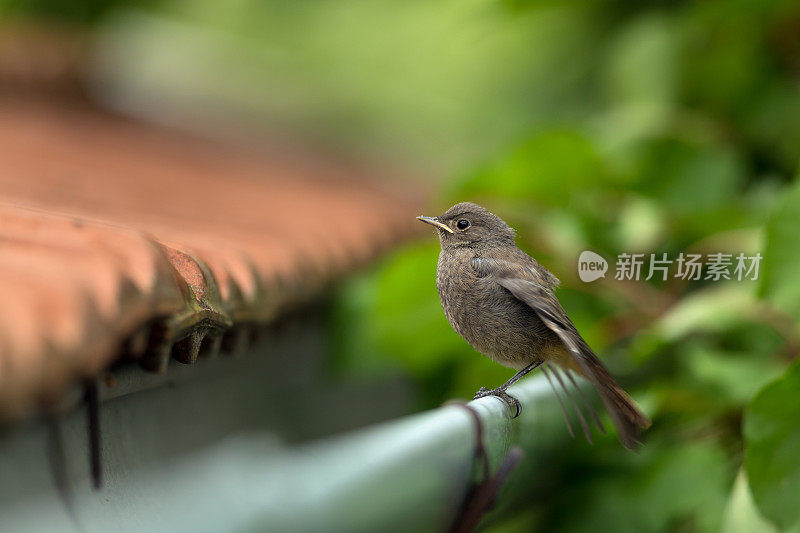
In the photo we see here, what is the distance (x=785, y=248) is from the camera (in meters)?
1.16

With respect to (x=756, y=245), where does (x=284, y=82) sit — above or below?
below

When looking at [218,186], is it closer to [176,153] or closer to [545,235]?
[176,153]

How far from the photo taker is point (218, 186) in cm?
268

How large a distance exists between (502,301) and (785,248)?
0.62 metres

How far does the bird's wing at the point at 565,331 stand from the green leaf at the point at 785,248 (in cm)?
56

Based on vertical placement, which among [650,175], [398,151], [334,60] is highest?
[650,175]

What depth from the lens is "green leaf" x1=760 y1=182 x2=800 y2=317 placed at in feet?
3.78

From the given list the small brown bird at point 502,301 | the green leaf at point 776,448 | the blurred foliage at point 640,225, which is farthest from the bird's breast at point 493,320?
the green leaf at point 776,448

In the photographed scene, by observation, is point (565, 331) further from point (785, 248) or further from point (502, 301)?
point (785, 248)

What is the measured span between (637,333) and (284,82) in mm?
3163

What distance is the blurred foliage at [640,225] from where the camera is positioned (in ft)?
4.32

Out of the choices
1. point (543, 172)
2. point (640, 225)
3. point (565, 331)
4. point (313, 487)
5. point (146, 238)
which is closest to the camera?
point (313, 487)

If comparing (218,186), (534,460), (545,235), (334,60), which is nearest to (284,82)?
(334,60)

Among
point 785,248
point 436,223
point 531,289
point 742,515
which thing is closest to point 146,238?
point 436,223
